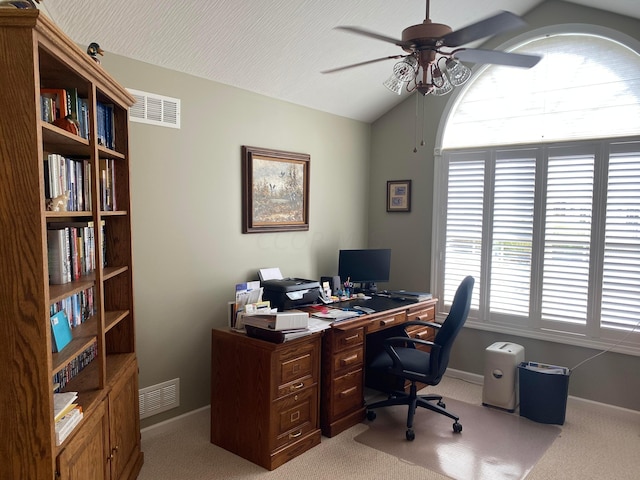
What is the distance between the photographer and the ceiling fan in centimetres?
199

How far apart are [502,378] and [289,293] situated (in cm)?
177

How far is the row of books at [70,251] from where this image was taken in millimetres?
1857

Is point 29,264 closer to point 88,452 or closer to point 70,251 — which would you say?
point 70,251

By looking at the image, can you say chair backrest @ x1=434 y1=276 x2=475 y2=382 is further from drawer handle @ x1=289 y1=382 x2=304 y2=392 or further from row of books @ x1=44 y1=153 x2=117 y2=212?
row of books @ x1=44 y1=153 x2=117 y2=212

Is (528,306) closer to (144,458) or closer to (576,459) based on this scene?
(576,459)

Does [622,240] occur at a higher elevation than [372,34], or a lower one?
lower

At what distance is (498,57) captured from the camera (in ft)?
7.48

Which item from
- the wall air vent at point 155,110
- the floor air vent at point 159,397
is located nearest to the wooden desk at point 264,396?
the floor air vent at point 159,397

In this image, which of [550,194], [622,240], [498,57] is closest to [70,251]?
[498,57]

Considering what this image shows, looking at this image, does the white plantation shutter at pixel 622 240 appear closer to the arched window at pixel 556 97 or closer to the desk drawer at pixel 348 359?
the arched window at pixel 556 97

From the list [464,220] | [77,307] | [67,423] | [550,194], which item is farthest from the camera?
[464,220]

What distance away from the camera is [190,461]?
2.77 meters

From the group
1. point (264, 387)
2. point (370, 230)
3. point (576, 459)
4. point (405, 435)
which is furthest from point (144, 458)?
point (370, 230)

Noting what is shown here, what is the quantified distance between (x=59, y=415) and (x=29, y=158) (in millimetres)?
905
